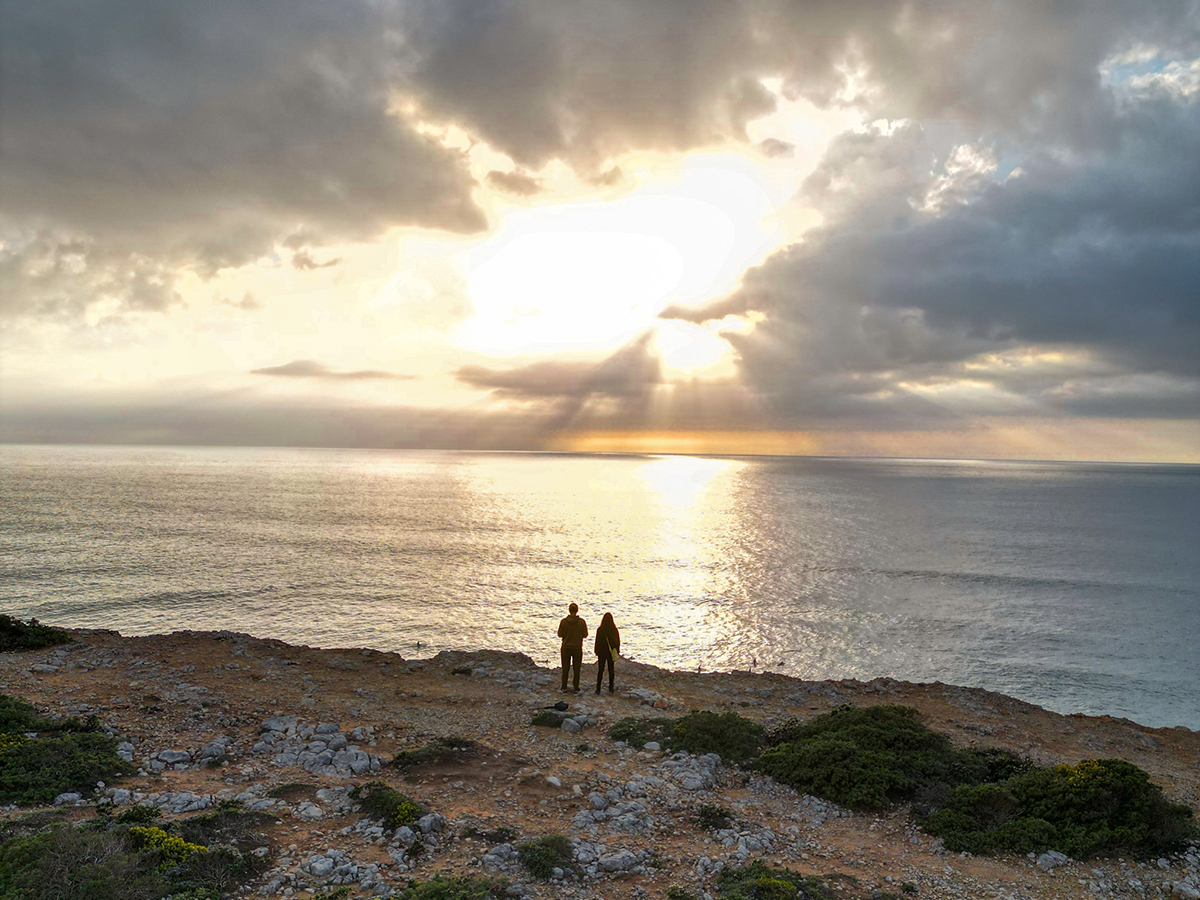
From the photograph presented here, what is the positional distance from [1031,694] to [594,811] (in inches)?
1175

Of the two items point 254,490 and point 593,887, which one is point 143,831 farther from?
point 254,490

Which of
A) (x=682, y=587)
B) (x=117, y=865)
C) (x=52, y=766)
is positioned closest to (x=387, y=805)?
(x=117, y=865)

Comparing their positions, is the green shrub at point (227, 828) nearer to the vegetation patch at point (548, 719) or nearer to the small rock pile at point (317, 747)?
the small rock pile at point (317, 747)

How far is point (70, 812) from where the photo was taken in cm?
1122

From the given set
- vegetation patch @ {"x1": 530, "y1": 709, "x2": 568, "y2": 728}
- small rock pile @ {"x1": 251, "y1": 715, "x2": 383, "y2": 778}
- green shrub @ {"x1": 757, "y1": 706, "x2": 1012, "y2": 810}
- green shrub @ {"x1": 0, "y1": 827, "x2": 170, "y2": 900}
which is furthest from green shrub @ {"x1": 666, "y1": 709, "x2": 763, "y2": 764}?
green shrub @ {"x1": 0, "y1": 827, "x2": 170, "y2": 900}

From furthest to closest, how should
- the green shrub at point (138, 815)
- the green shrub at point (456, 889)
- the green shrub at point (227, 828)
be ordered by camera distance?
Answer: 1. the green shrub at point (138, 815)
2. the green shrub at point (227, 828)
3. the green shrub at point (456, 889)

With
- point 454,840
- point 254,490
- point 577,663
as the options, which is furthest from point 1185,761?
point 254,490

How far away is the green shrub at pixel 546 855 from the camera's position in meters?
10.6

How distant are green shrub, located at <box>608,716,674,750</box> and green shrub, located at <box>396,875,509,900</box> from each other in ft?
24.3

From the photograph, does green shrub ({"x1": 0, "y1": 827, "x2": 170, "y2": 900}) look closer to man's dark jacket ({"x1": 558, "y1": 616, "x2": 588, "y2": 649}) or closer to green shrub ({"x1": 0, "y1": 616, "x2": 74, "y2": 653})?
man's dark jacket ({"x1": 558, "y1": 616, "x2": 588, "y2": 649})

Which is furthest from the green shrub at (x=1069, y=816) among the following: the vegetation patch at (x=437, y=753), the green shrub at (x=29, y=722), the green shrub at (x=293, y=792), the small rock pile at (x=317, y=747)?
the green shrub at (x=29, y=722)

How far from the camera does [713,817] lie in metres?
13.0

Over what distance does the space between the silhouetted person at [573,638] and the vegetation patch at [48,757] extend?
11.9 m

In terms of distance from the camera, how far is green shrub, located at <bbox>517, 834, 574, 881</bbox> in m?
10.6
